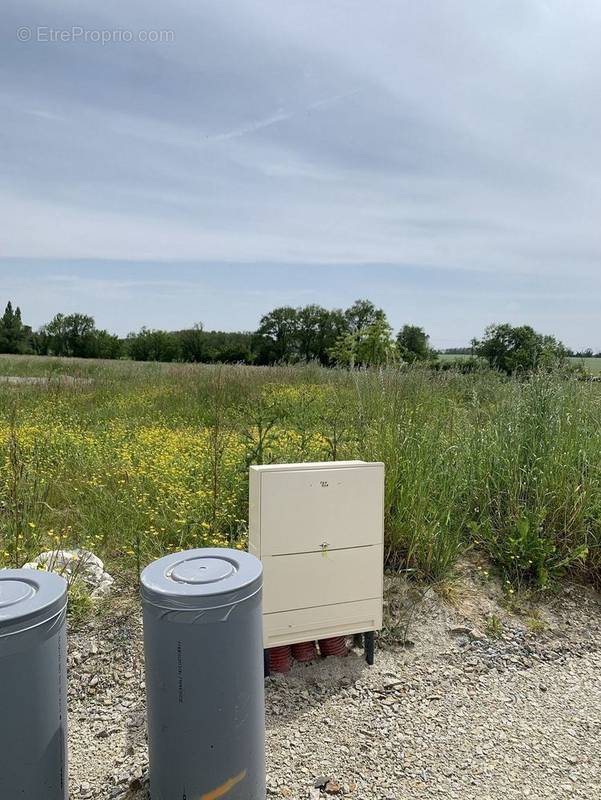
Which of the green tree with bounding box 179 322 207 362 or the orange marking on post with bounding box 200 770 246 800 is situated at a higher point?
the green tree with bounding box 179 322 207 362

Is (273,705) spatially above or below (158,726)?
below

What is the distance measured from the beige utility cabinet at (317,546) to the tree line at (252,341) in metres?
2.95

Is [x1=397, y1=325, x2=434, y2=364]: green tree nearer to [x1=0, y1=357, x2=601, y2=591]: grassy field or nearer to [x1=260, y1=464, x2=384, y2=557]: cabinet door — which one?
[x1=0, y1=357, x2=601, y2=591]: grassy field

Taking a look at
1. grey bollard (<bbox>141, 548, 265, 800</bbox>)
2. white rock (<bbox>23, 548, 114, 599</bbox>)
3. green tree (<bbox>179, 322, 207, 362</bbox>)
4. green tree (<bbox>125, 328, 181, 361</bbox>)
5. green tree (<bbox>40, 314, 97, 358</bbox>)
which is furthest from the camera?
green tree (<bbox>40, 314, 97, 358</bbox>)

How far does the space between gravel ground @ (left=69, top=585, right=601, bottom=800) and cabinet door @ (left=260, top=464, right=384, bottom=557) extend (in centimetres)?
77

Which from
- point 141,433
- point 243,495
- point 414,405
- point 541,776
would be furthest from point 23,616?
point 141,433

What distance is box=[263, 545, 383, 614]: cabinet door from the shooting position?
115 inches

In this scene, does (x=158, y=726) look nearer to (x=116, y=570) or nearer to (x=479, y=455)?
(x=116, y=570)

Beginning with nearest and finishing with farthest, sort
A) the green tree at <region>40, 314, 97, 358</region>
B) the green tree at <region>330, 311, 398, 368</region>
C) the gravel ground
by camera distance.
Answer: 1. the gravel ground
2. the green tree at <region>330, 311, 398, 368</region>
3. the green tree at <region>40, 314, 97, 358</region>

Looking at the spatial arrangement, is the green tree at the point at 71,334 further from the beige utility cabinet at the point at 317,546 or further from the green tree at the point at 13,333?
the beige utility cabinet at the point at 317,546

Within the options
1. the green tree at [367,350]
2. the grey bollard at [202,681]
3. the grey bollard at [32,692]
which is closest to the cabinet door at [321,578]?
the grey bollard at [202,681]

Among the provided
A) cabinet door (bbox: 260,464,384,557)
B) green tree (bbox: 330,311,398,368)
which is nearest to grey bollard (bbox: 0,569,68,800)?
cabinet door (bbox: 260,464,384,557)

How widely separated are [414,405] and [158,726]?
349 cm

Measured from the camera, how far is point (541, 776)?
2.45m
